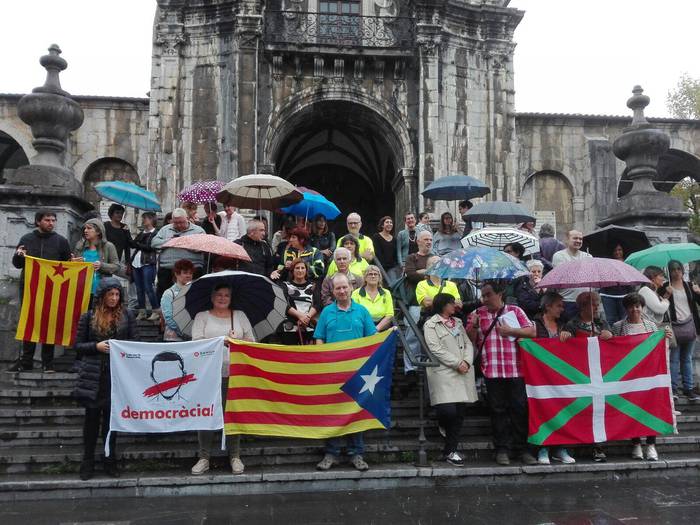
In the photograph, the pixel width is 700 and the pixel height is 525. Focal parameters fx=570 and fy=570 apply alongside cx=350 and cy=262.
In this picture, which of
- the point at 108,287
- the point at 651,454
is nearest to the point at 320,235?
the point at 108,287

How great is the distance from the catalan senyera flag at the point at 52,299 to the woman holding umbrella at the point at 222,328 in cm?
237

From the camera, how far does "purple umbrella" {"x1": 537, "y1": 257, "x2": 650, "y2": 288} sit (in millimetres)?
5895

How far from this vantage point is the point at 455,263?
21.2ft

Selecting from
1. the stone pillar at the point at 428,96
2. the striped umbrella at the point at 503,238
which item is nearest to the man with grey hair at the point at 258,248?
the striped umbrella at the point at 503,238

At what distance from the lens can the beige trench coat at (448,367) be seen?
20.4 ft

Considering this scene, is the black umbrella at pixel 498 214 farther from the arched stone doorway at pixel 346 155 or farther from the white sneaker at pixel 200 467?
the white sneaker at pixel 200 467

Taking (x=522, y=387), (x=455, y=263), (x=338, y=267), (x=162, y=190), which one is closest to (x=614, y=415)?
(x=522, y=387)

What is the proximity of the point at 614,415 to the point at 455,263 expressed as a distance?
98.7 inches

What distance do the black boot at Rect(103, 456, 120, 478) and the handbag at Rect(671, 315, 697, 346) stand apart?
7402 mm

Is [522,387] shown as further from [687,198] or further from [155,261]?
[687,198]

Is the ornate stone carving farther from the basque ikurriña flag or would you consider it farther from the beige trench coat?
the basque ikurriña flag

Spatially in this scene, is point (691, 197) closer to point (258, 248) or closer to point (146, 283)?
point (258, 248)

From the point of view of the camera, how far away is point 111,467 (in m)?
5.66

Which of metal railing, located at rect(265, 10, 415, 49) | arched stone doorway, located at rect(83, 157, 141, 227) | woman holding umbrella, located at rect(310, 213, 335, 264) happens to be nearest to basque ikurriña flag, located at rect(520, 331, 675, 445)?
woman holding umbrella, located at rect(310, 213, 335, 264)
